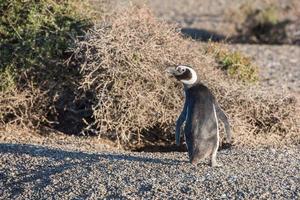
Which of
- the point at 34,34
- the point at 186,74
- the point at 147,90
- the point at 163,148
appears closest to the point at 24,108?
the point at 34,34

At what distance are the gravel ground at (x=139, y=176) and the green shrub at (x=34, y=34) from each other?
1.59m

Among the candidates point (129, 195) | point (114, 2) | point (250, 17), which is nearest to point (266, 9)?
point (250, 17)

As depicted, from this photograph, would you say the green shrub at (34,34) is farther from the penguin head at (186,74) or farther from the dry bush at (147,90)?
the penguin head at (186,74)

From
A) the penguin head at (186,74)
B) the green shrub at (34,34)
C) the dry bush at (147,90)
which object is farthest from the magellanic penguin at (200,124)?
the green shrub at (34,34)

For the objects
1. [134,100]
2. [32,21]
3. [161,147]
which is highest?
[32,21]

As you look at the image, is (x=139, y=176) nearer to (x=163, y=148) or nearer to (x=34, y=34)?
(x=163, y=148)

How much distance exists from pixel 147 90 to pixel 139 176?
2.13 m

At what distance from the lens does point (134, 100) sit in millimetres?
8875

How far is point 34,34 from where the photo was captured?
9531 mm

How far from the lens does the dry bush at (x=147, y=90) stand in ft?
29.0

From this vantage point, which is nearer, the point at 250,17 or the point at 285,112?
the point at 285,112

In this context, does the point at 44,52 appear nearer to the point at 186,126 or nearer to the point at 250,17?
the point at 186,126

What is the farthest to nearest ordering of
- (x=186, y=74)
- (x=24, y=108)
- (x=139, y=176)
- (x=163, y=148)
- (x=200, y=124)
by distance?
(x=24, y=108) → (x=163, y=148) → (x=186, y=74) → (x=200, y=124) → (x=139, y=176)

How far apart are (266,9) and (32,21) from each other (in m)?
8.52
